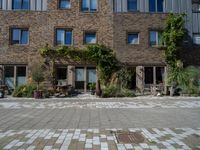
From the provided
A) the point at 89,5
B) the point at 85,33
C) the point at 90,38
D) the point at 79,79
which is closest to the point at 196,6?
the point at 89,5

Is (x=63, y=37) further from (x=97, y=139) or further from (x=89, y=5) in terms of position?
(x=97, y=139)

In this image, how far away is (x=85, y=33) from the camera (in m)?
22.2

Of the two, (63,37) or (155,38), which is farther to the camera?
(155,38)

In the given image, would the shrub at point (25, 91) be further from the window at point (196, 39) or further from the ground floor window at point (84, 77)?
Answer: the window at point (196, 39)

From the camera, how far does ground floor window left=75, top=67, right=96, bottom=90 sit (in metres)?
21.8

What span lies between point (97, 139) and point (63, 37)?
54.9ft

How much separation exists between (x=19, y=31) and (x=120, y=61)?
933cm

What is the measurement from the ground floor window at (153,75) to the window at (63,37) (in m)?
7.31

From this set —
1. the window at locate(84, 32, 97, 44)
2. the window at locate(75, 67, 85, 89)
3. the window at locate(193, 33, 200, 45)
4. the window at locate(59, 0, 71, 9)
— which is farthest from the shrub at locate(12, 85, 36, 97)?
the window at locate(193, 33, 200, 45)

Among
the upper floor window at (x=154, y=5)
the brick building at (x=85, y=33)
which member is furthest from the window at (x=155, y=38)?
the upper floor window at (x=154, y=5)

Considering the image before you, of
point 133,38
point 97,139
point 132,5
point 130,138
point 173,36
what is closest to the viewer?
point 97,139

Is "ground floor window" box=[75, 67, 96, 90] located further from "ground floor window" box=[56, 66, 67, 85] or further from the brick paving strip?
the brick paving strip

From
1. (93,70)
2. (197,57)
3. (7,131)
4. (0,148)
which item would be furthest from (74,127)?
(197,57)

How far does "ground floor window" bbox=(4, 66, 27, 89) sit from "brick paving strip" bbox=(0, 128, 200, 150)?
14970 mm
